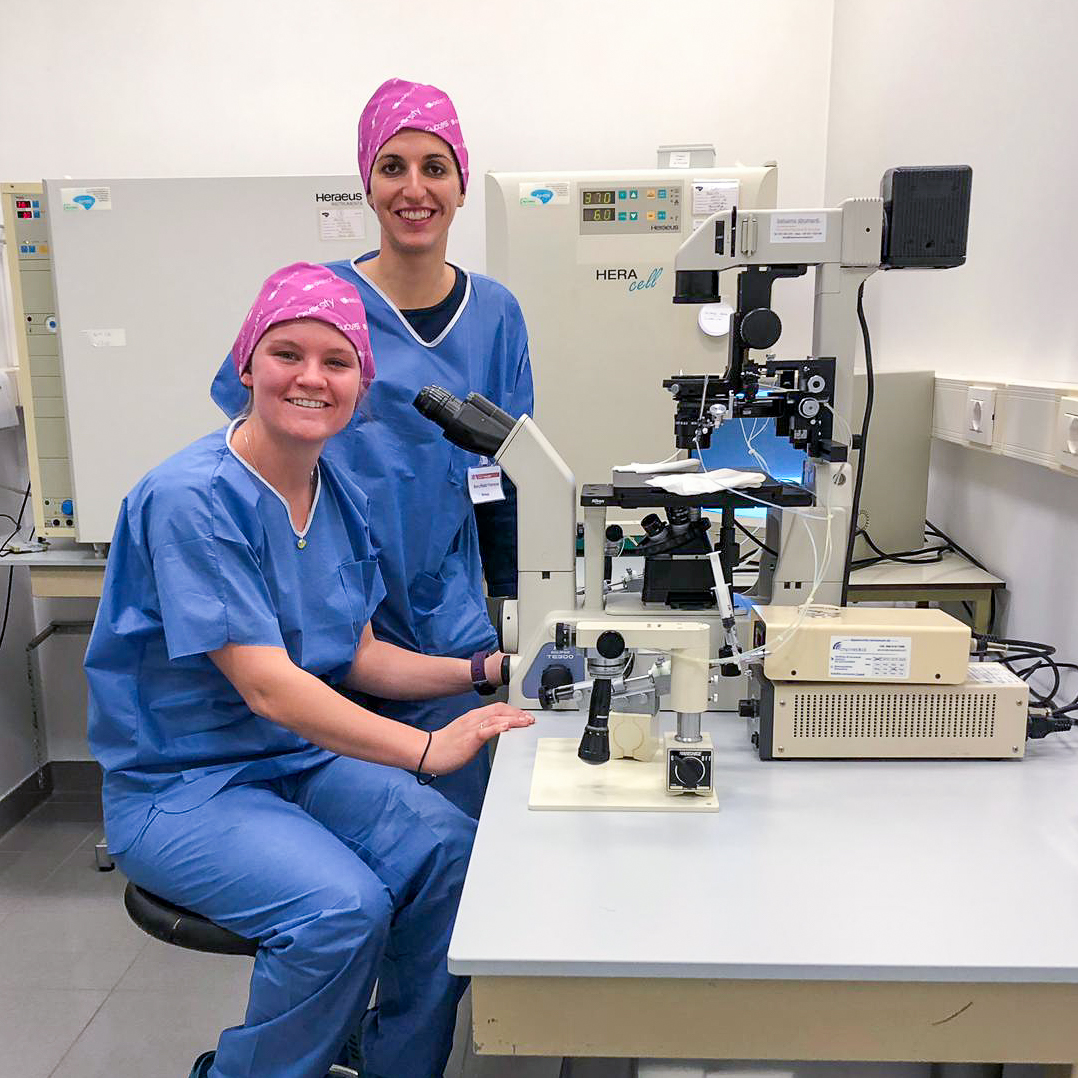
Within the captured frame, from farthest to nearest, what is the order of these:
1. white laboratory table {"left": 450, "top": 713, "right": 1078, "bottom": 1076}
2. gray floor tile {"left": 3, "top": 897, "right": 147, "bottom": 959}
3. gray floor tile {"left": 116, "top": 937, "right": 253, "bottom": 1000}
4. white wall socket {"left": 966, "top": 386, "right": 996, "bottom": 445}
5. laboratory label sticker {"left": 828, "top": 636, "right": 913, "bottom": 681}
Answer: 1. gray floor tile {"left": 3, "top": 897, "right": 147, "bottom": 959}
2. gray floor tile {"left": 116, "top": 937, "right": 253, "bottom": 1000}
3. white wall socket {"left": 966, "top": 386, "right": 996, "bottom": 445}
4. laboratory label sticker {"left": 828, "top": 636, "right": 913, "bottom": 681}
5. white laboratory table {"left": 450, "top": 713, "right": 1078, "bottom": 1076}

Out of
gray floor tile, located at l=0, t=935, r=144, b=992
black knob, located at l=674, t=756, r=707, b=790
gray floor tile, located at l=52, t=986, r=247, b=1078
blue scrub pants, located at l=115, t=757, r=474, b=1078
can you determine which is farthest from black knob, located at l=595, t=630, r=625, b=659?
gray floor tile, located at l=0, t=935, r=144, b=992

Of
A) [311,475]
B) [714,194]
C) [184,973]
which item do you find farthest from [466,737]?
[714,194]

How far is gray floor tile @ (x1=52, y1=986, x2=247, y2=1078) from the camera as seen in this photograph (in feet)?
6.27

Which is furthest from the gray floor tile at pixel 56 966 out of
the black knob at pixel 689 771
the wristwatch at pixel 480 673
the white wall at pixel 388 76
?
the black knob at pixel 689 771

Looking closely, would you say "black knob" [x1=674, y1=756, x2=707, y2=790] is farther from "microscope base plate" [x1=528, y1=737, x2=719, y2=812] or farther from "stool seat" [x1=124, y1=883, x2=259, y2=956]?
"stool seat" [x1=124, y1=883, x2=259, y2=956]

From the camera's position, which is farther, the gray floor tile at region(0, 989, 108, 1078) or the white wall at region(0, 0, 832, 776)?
the white wall at region(0, 0, 832, 776)

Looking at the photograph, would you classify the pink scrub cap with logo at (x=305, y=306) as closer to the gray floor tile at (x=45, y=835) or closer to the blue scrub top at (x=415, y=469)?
the blue scrub top at (x=415, y=469)

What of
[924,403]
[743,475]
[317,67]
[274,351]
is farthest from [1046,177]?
[317,67]

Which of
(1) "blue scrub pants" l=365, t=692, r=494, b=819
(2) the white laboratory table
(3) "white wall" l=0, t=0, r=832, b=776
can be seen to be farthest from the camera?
(3) "white wall" l=0, t=0, r=832, b=776

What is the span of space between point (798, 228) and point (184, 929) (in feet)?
4.05

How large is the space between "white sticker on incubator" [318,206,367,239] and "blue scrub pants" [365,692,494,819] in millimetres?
1311

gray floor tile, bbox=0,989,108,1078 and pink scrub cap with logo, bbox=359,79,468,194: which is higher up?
pink scrub cap with logo, bbox=359,79,468,194

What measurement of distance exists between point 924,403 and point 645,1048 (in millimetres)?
1683

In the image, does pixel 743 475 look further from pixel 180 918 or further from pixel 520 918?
pixel 180 918
